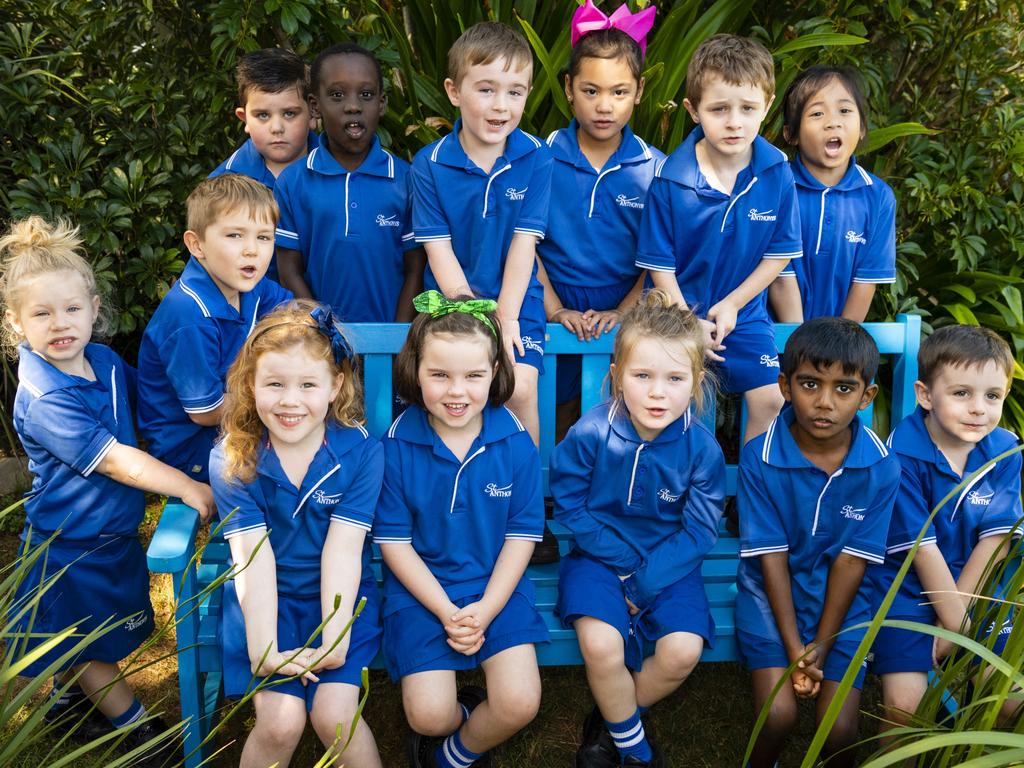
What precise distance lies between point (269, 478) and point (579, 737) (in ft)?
4.17

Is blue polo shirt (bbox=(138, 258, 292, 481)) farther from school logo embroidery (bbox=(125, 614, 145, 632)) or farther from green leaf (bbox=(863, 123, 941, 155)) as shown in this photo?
green leaf (bbox=(863, 123, 941, 155))

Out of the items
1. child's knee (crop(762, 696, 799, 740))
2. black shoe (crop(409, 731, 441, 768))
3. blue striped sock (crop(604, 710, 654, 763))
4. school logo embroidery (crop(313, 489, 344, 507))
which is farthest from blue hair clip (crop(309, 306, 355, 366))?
child's knee (crop(762, 696, 799, 740))

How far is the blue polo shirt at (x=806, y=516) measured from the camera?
9.20 ft

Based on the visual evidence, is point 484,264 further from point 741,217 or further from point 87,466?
point 87,466

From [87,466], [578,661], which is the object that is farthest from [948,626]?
[87,466]

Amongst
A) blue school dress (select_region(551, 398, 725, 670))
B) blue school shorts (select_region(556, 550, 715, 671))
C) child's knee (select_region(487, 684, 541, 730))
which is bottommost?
child's knee (select_region(487, 684, 541, 730))

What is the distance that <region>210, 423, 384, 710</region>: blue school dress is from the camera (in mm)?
2697

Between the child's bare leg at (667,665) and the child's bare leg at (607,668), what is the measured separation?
6cm

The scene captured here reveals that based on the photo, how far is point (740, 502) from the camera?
2891mm

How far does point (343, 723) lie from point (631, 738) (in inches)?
30.6

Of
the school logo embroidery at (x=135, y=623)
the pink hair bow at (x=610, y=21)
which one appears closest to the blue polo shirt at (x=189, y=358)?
the school logo embroidery at (x=135, y=623)

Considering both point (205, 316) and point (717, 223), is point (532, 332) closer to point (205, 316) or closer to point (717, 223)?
point (717, 223)

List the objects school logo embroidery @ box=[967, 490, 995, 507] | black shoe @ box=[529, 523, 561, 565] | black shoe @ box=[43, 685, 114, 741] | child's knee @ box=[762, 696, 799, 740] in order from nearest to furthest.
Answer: child's knee @ box=[762, 696, 799, 740], school logo embroidery @ box=[967, 490, 995, 507], black shoe @ box=[43, 685, 114, 741], black shoe @ box=[529, 523, 561, 565]

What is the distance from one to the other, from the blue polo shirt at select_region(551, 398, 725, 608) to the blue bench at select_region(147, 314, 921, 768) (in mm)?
214
